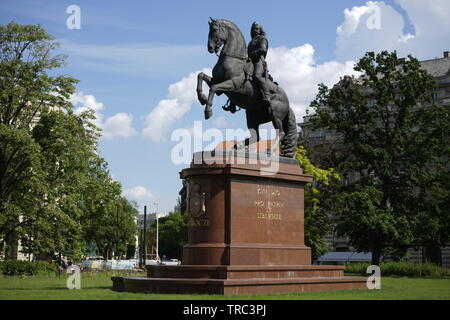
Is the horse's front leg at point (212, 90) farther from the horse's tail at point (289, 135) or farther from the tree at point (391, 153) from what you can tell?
the tree at point (391, 153)

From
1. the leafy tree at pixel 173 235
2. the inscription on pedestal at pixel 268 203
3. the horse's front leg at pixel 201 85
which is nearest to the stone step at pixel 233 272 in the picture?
the inscription on pedestal at pixel 268 203

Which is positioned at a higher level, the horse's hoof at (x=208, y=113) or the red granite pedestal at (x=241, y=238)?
the horse's hoof at (x=208, y=113)

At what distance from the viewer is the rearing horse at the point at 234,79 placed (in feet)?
65.1

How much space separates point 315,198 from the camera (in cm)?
4494

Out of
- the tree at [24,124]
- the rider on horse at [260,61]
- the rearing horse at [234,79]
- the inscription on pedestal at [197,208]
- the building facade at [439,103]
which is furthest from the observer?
the building facade at [439,103]

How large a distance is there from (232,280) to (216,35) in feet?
24.9

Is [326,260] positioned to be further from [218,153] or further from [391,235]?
[218,153]

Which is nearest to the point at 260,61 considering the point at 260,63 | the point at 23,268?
the point at 260,63

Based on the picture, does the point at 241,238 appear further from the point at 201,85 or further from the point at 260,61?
the point at 260,61

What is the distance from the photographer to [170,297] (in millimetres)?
15703
